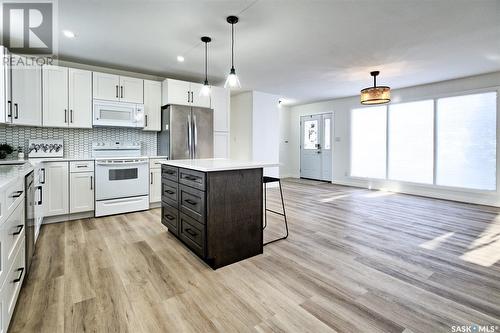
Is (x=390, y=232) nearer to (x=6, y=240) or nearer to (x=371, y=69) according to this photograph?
(x=371, y=69)

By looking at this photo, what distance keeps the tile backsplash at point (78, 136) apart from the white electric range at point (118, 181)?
0.14 metres

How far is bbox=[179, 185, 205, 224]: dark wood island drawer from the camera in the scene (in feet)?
7.22

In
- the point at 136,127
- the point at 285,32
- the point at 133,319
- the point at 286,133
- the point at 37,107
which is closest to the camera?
the point at 133,319

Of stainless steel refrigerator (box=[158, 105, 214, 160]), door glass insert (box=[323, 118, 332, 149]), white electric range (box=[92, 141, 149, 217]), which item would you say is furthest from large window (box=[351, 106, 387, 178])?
white electric range (box=[92, 141, 149, 217])

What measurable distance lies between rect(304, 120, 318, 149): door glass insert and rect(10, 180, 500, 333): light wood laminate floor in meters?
4.96

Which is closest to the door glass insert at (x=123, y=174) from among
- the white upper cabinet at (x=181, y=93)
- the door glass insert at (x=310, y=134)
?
the white upper cabinet at (x=181, y=93)

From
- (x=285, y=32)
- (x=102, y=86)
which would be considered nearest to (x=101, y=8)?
(x=102, y=86)

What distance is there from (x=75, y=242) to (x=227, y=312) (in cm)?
220

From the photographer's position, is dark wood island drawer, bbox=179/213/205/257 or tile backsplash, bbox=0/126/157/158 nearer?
dark wood island drawer, bbox=179/213/205/257

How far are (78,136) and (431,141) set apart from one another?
7031mm

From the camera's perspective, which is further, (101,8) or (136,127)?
(136,127)

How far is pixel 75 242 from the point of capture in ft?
9.18

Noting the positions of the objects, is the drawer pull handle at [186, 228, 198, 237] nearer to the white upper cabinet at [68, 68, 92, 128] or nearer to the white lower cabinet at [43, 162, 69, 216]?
the white lower cabinet at [43, 162, 69, 216]

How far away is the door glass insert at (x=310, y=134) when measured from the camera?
26.2 feet
